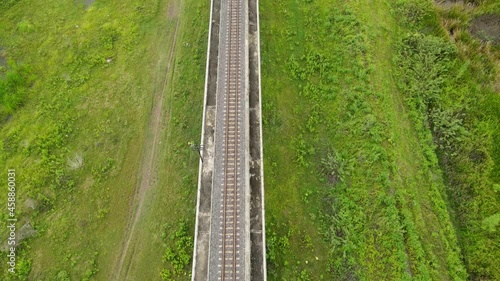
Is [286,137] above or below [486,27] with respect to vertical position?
below

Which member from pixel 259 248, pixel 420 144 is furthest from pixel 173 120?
pixel 420 144

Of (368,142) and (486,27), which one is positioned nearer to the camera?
(368,142)

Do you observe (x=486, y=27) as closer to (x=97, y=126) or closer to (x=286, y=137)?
(x=286, y=137)

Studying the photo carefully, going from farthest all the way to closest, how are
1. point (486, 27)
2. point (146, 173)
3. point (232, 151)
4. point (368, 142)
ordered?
point (486, 27), point (146, 173), point (368, 142), point (232, 151)

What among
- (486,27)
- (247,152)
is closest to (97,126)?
(247,152)

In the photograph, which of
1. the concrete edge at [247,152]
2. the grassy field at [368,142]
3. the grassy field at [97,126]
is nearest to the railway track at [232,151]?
the concrete edge at [247,152]

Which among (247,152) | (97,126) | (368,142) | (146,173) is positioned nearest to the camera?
(247,152)
